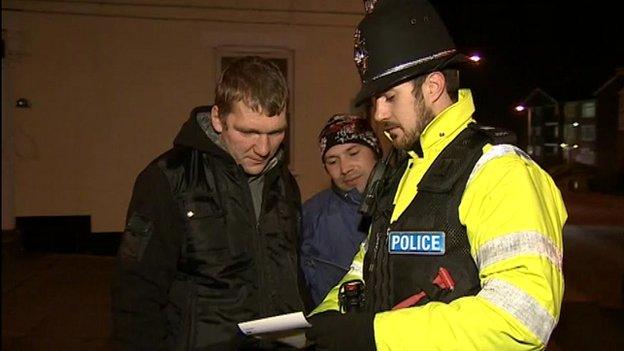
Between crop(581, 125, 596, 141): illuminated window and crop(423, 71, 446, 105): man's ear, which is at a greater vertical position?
crop(581, 125, 596, 141): illuminated window

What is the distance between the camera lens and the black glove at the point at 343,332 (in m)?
1.56

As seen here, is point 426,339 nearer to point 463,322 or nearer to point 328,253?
point 463,322

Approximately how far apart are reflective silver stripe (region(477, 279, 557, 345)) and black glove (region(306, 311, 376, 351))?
0.32 m

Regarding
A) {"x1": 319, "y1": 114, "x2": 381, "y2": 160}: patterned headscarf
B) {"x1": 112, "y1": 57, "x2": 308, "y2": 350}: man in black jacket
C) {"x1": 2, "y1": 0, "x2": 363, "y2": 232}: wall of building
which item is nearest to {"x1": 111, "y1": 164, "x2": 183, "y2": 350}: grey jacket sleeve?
{"x1": 112, "y1": 57, "x2": 308, "y2": 350}: man in black jacket

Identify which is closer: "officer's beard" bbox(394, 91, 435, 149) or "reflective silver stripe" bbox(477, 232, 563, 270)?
"reflective silver stripe" bbox(477, 232, 563, 270)

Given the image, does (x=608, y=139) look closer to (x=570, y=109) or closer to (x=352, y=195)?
(x=570, y=109)

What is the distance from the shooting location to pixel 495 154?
5.34 ft

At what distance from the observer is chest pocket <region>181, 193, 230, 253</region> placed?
220 cm

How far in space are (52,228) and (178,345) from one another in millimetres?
6415

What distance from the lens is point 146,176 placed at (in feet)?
7.20

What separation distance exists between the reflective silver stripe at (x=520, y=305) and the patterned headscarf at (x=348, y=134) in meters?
2.02

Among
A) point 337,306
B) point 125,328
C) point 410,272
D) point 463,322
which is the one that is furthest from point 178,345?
point 463,322

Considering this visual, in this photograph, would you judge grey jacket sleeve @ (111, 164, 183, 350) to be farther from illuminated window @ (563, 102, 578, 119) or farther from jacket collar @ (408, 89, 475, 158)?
illuminated window @ (563, 102, 578, 119)

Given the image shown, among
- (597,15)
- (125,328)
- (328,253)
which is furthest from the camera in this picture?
(597,15)
